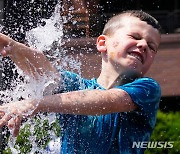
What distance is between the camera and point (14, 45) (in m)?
3.44

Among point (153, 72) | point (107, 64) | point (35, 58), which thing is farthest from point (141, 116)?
point (153, 72)

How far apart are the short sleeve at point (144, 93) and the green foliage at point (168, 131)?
15.2 ft

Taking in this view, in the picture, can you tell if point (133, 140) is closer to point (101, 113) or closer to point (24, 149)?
point (101, 113)

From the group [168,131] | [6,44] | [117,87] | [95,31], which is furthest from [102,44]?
[168,131]

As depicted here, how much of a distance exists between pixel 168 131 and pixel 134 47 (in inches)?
218

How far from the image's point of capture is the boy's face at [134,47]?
373 cm

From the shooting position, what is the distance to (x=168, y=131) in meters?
9.14

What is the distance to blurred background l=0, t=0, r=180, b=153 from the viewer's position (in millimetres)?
6168

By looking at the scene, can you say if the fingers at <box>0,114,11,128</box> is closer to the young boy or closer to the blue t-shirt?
the young boy

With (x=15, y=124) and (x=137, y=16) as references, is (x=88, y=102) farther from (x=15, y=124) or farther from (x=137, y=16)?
(x=137, y=16)

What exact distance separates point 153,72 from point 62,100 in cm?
815

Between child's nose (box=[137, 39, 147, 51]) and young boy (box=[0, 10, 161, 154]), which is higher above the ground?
child's nose (box=[137, 39, 147, 51])

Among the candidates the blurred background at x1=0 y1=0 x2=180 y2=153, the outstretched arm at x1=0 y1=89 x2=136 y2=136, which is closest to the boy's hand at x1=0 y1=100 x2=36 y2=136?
the outstretched arm at x1=0 y1=89 x2=136 y2=136

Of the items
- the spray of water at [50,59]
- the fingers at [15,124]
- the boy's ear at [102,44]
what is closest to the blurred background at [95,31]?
the spray of water at [50,59]
